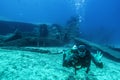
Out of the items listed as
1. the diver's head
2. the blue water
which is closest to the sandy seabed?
the diver's head

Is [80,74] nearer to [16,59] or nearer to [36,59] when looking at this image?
[36,59]

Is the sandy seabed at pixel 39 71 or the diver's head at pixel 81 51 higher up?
the diver's head at pixel 81 51

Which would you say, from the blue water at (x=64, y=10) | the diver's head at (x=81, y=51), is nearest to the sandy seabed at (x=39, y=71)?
the diver's head at (x=81, y=51)

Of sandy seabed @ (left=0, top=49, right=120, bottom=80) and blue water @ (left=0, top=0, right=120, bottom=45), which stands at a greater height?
blue water @ (left=0, top=0, right=120, bottom=45)

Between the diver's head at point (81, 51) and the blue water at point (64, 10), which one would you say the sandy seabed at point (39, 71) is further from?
the blue water at point (64, 10)

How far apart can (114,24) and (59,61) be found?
9643cm

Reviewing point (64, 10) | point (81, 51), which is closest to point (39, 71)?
point (81, 51)

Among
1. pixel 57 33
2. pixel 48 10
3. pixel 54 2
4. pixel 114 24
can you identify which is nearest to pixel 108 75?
pixel 57 33

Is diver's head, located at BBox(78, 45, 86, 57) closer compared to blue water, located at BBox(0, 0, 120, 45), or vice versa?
diver's head, located at BBox(78, 45, 86, 57)

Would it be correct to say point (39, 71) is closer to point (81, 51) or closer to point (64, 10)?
point (81, 51)

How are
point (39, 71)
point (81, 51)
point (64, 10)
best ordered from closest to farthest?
point (81, 51), point (39, 71), point (64, 10)

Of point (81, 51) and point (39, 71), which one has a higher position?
point (81, 51)

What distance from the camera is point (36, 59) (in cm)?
698

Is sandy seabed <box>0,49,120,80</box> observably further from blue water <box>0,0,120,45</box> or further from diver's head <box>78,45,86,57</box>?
blue water <box>0,0,120,45</box>
